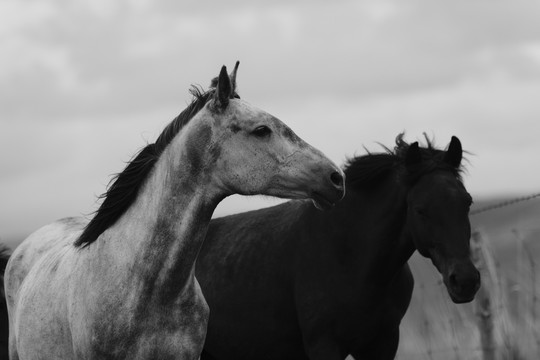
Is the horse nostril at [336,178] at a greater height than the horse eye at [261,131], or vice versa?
the horse eye at [261,131]

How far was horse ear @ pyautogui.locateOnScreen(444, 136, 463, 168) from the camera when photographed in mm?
7652

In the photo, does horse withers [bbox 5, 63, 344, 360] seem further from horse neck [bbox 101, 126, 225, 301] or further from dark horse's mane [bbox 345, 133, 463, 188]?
dark horse's mane [bbox 345, 133, 463, 188]

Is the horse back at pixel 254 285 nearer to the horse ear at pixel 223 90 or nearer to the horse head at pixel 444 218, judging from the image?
the horse head at pixel 444 218

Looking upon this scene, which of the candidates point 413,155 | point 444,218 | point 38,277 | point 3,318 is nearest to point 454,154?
point 413,155

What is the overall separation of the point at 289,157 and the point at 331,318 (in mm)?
2329

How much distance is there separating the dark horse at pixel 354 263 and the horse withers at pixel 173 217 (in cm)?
192

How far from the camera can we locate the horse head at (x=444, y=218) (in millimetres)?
7086

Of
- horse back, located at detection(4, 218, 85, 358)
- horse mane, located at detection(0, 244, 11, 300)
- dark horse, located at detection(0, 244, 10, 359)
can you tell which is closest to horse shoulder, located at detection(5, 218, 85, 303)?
horse back, located at detection(4, 218, 85, 358)

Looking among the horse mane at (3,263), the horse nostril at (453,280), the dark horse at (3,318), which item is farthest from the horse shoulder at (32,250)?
the horse nostril at (453,280)

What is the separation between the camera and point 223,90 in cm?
564

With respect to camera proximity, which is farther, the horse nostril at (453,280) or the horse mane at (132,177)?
the horse nostril at (453,280)

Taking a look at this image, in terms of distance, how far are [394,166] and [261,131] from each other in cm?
253

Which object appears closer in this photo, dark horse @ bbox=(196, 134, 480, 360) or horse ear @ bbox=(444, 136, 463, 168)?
dark horse @ bbox=(196, 134, 480, 360)

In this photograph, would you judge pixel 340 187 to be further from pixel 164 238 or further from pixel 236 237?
pixel 236 237
